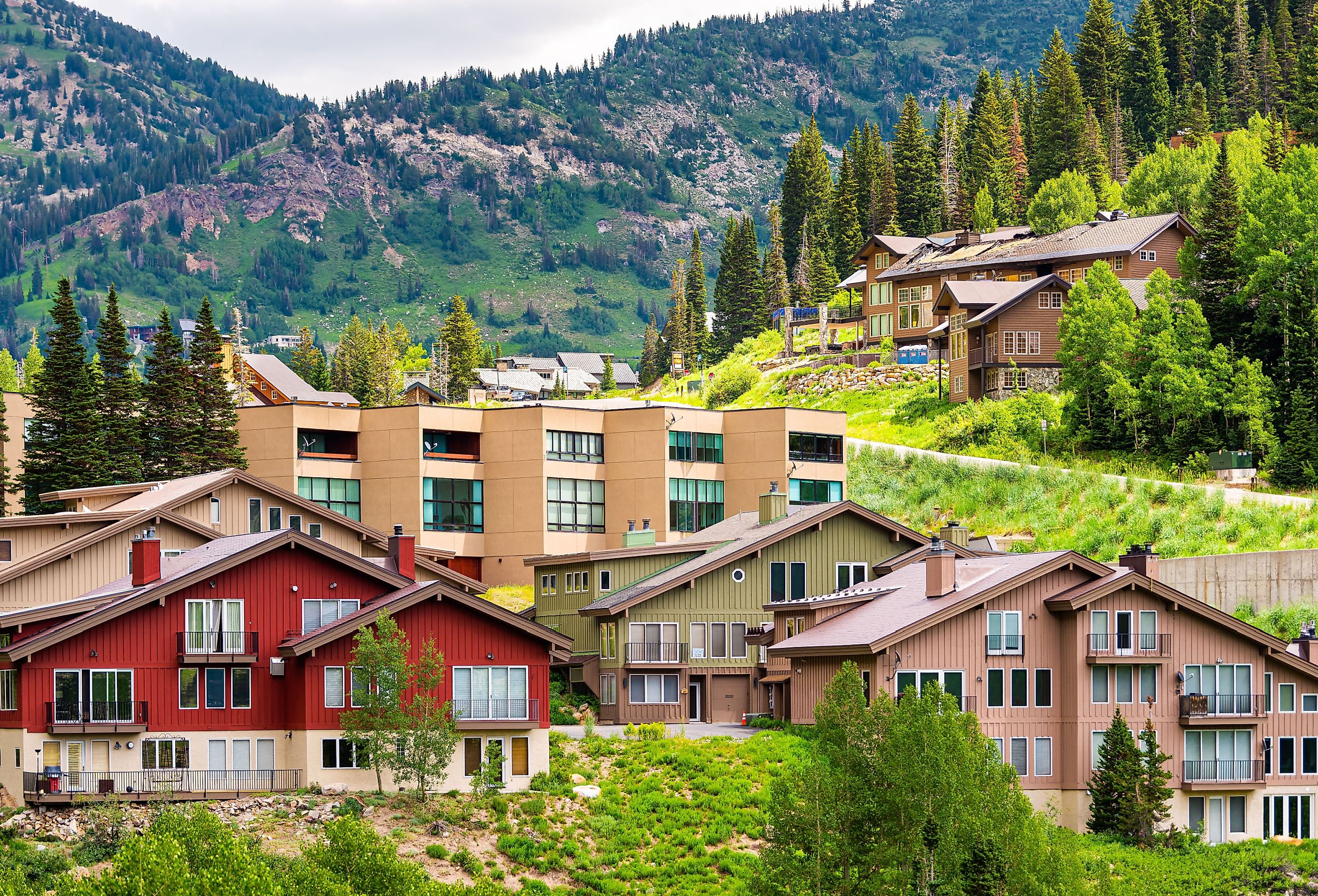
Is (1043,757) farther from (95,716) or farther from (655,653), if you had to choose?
(95,716)

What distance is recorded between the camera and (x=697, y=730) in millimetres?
61562

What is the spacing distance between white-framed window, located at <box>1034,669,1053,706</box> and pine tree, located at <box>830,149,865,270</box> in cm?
10034

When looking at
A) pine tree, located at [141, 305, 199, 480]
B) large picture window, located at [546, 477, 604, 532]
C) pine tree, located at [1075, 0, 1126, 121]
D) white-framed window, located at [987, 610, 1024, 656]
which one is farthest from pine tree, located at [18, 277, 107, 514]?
pine tree, located at [1075, 0, 1126, 121]

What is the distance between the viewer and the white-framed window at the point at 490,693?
174ft

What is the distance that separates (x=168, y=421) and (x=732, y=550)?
35.2 meters

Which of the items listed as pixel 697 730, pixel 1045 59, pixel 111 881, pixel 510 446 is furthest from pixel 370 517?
pixel 1045 59

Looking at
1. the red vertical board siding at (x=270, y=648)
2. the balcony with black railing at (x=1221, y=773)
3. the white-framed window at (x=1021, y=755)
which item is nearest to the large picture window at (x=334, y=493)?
the red vertical board siding at (x=270, y=648)

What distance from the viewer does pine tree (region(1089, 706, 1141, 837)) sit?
2048 inches

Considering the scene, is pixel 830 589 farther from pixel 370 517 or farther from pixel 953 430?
pixel 953 430

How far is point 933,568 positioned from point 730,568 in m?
11.8

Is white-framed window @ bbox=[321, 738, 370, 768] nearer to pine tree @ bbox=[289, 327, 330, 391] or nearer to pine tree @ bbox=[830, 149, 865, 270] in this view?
pine tree @ bbox=[830, 149, 865, 270]

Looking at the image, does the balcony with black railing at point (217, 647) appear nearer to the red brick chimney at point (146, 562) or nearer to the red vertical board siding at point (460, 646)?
the red vertical board siding at point (460, 646)

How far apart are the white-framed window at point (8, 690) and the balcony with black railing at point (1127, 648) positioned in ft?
103

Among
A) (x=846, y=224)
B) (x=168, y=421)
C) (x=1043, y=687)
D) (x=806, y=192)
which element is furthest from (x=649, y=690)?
(x=806, y=192)
